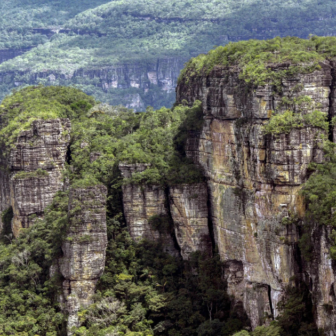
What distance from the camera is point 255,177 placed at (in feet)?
158

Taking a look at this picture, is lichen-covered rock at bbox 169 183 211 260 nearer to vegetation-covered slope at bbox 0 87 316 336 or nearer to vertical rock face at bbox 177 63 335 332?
vegetation-covered slope at bbox 0 87 316 336

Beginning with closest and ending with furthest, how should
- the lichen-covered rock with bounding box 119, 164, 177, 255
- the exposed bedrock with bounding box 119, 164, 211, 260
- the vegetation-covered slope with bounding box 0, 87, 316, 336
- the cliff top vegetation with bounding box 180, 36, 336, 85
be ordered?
the cliff top vegetation with bounding box 180, 36, 336, 85 → the vegetation-covered slope with bounding box 0, 87, 316, 336 → the exposed bedrock with bounding box 119, 164, 211, 260 → the lichen-covered rock with bounding box 119, 164, 177, 255

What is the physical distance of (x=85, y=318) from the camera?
53281 mm

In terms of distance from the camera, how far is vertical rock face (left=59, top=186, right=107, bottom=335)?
5372 centimetres

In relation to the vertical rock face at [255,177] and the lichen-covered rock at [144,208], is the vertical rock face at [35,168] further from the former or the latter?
the vertical rock face at [255,177]

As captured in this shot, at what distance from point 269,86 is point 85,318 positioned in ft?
55.4

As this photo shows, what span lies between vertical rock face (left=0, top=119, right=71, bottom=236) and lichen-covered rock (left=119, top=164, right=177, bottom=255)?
22.7 ft

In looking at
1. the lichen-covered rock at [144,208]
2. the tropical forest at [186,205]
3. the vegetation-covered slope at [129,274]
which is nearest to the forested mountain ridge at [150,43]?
the tropical forest at [186,205]

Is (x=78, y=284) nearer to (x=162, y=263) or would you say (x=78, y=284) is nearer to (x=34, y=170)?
(x=162, y=263)

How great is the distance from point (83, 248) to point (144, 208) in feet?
15.7

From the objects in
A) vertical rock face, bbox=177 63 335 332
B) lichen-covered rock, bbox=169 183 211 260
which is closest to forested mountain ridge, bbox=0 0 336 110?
lichen-covered rock, bbox=169 183 211 260

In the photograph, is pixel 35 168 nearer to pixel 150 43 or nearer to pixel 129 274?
pixel 129 274

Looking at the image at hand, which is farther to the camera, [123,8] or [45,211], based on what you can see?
[123,8]

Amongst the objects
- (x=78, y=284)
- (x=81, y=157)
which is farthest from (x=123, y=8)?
(x=78, y=284)
